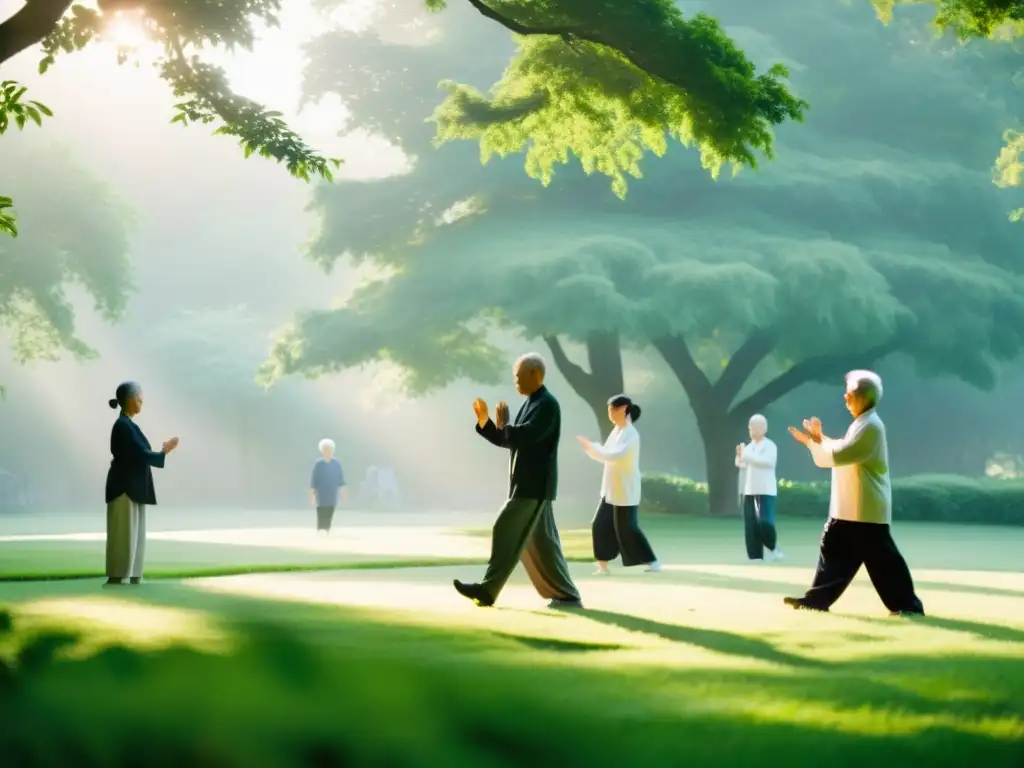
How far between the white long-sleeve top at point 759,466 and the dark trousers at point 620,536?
231 centimetres

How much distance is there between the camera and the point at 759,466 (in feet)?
60.1

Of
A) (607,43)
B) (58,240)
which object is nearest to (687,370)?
(58,240)

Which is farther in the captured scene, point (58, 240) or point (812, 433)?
point (58, 240)

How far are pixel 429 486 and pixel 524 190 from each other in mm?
29019

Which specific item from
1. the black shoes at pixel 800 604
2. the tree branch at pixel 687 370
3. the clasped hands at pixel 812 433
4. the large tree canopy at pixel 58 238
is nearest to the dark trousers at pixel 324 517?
the tree branch at pixel 687 370

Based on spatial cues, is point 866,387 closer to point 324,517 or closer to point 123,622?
point 123,622

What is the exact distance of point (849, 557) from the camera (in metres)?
10.7

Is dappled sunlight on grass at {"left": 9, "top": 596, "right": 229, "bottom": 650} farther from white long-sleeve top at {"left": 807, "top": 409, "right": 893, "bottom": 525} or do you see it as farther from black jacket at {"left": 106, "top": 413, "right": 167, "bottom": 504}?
white long-sleeve top at {"left": 807, "top": 409, "right": 893, "bottom": 525}

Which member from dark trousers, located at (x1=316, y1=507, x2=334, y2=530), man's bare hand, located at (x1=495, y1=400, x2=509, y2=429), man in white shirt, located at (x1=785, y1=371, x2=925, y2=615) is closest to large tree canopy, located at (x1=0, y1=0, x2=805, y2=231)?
man in white shirt, located at (x1=785, y1=371, x2=925, y2=615)

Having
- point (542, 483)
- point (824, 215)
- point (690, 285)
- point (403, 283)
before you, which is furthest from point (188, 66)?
point (824, 215)

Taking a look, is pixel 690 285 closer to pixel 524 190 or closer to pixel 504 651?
pixel 524 190

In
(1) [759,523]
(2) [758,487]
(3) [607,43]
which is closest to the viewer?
(3) [607,43]

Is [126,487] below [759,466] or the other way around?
below

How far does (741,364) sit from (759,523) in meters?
18.3
